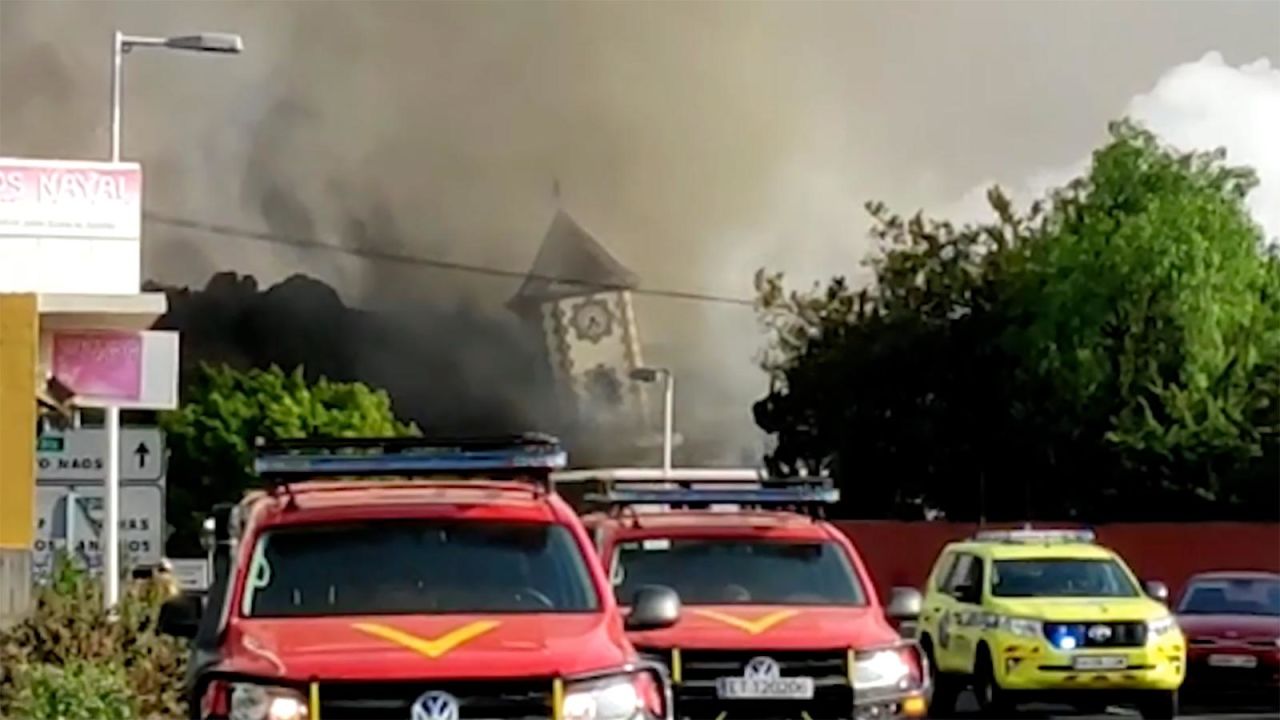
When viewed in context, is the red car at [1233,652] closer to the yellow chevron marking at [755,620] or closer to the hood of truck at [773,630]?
the hood of truck at [773,630]

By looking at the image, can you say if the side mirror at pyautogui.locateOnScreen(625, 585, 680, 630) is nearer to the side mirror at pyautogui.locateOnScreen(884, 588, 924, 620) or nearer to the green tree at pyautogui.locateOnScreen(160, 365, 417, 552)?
the side mirror at pyautogui.locateOnScreen(884, 588, 924, 620)

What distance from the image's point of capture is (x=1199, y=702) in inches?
992

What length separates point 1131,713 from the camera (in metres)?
23.3

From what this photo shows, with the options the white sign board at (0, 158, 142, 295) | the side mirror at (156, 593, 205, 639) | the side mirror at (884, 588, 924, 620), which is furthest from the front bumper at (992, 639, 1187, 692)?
the white sign board at (0, 158, 142, 295)

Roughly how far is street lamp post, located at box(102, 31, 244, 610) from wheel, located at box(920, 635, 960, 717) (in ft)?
23.5

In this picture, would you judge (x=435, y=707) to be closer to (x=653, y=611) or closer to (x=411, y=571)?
(x=411, y=571)

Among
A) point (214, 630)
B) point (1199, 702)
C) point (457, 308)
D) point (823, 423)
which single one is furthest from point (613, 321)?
point (214, 630)

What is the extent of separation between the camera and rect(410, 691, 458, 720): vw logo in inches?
361

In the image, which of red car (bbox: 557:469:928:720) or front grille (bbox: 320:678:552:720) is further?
red car (bbox: 557:469:928:720)

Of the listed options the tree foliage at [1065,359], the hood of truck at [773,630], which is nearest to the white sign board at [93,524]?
the hood of truck at [773,630]

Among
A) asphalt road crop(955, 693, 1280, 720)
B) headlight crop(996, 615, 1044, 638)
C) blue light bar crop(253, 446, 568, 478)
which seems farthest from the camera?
asphalt road crop(955, 693, 1280, 720)

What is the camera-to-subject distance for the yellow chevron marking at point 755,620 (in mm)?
13219

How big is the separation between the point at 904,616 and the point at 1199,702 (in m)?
11.9

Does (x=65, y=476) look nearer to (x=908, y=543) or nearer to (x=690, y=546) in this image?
(x=690, y=546)
